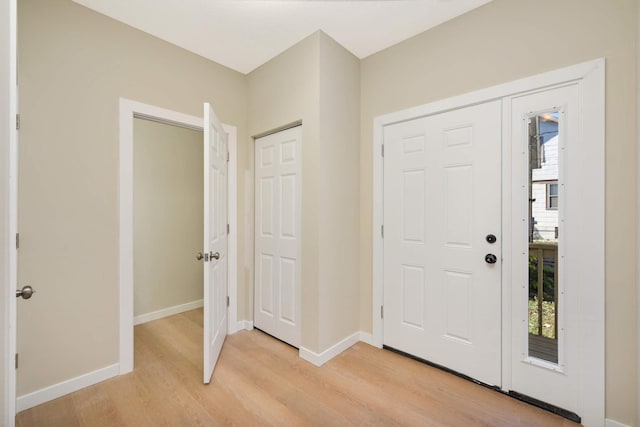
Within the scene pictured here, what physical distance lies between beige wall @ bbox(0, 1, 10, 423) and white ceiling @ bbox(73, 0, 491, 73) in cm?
130

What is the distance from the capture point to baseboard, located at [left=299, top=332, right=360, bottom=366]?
2312mm

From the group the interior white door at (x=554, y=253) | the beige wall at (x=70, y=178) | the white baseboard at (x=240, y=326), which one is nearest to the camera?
the interior white door at (x=554, y=253)

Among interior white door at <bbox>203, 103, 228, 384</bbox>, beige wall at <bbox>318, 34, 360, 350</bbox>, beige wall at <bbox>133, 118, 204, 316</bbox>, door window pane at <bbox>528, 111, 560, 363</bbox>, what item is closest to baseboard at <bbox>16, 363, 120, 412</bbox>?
interior white door at <bbox>203, 103, 228, 384</bbox>

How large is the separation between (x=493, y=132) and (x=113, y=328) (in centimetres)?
300

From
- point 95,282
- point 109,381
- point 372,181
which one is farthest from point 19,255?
point 372,181

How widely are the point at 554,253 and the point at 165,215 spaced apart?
11.9ft

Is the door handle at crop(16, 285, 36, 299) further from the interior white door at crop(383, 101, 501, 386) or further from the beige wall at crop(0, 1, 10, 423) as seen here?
the interior white door at crop(383, 101, 501, 386)

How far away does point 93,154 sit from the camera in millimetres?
2037

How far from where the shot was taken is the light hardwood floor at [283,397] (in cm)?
171

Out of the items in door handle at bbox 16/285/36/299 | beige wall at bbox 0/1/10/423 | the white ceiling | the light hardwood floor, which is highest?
the white ceiling

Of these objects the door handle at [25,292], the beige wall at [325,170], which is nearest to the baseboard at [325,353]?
the beige wall at [325,170]

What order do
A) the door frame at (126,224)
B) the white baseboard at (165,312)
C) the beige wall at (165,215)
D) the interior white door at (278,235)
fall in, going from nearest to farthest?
the door frame at (126,224) → the interior white door at (278,235) → the white baseboard at (165,312) → the beige wall at (165,215)

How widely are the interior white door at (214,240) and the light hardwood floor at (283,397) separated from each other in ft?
0.71

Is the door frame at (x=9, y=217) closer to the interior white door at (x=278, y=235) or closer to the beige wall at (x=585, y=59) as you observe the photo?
the interior white door at (x=278, y=235)
